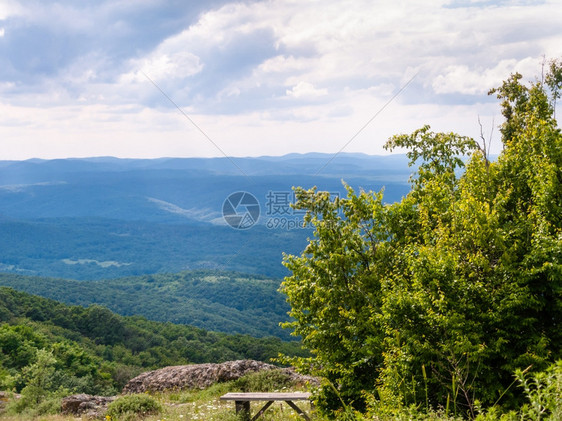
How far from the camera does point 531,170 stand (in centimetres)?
866

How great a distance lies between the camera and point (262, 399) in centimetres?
1042

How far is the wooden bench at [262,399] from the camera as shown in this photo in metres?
10.3

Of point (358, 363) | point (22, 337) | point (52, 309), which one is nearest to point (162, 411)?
point (358, 363)

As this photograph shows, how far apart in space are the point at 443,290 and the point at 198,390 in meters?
12.0

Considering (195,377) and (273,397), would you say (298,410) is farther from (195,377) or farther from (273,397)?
(195,377)

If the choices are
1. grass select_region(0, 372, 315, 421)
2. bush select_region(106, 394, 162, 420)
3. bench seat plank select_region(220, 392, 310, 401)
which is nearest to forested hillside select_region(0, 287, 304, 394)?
grass select_region(0, 372, 315, 421)

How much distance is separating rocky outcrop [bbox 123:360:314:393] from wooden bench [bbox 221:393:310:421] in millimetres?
5967

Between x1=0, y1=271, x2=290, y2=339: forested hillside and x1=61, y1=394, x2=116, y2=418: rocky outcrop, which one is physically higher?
x1=61, y1=394, x2=116, y2=418: rocky outcrop

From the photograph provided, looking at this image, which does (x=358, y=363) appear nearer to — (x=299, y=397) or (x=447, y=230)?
(x=299, y=397)

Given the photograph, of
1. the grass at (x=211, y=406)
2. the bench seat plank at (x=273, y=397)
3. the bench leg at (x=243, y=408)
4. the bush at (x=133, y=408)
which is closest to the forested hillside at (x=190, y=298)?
the grass at (x=211, y=406)

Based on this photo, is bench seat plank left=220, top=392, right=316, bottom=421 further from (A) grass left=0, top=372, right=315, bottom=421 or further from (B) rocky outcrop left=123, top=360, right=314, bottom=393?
(B) rocky outcrop left=123, top=360, right=314, bottom=393

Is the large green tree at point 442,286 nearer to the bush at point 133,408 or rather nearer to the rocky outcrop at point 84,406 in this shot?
the bush at point 133,408

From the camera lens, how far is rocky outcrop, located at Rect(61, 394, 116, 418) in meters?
12.2

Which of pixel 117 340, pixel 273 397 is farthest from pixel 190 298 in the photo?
pixel 273 397
